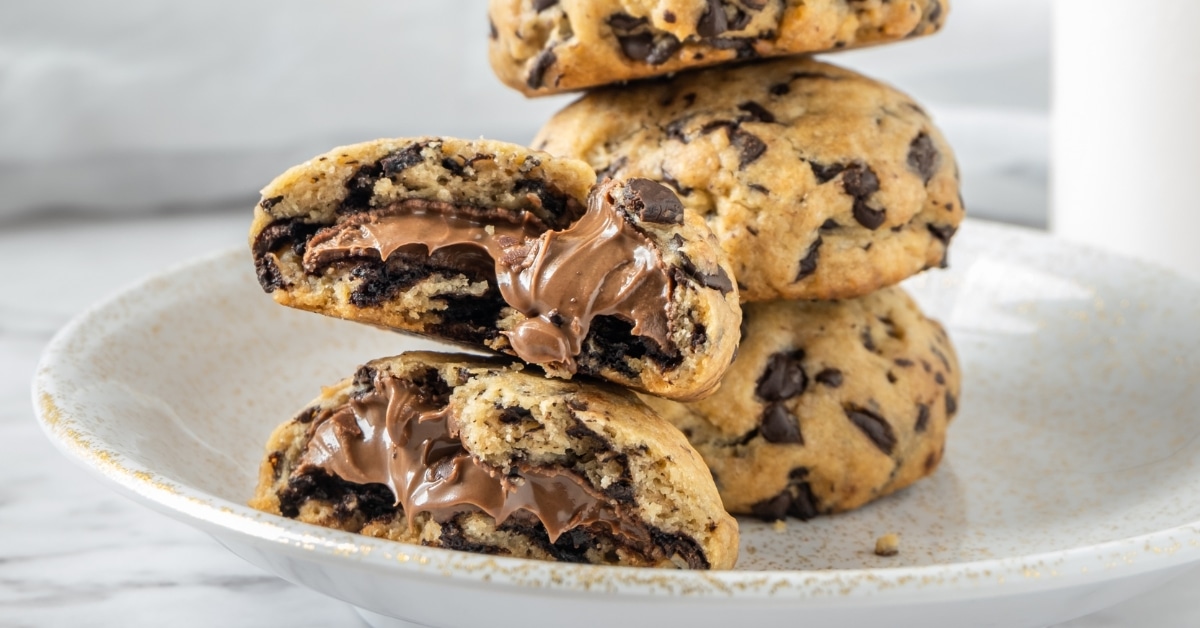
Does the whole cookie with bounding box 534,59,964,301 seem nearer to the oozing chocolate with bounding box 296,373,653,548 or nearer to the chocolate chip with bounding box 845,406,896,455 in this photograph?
the chocolate chip with bounding box 845,406,896,455

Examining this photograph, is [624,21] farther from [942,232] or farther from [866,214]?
[942,232]

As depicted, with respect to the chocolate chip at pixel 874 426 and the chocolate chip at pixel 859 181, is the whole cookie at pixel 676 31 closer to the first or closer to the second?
the chocolate chip at pixel 859 181

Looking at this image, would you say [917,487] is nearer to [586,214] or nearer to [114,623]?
[586,214]

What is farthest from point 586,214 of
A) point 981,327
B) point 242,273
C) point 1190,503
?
point 981,327

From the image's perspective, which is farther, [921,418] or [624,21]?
[921,418]

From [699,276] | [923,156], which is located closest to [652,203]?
[699,276]

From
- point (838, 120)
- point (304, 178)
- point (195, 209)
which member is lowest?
point (195, 209)
